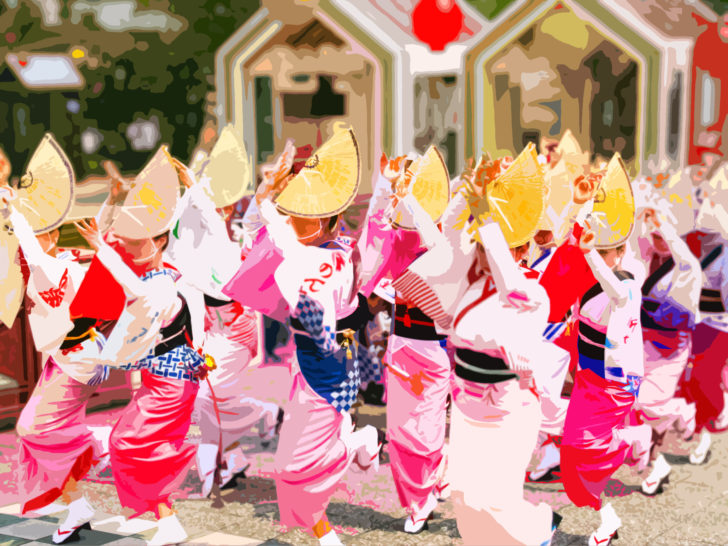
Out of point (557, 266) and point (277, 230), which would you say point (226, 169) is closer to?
point (277, 230)

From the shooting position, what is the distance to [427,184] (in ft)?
11.9

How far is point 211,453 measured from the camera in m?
4.07

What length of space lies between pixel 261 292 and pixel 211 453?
1106 mm

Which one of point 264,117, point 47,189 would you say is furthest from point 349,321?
point 264,117

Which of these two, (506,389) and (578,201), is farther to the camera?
(578,201)

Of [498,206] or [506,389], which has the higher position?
[498,206]

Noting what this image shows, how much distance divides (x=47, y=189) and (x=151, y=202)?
0.46 m

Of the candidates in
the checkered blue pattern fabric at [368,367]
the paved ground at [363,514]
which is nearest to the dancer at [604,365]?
the paved ground at [363,514]

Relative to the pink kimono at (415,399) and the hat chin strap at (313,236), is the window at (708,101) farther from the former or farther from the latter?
the hat chin strap at (313,236)

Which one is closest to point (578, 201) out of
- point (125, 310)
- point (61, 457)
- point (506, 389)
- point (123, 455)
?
point (506, 389)

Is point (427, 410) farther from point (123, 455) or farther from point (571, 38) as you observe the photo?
point (571, 38)

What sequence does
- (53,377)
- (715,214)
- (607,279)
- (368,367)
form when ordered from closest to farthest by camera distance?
(607,279) → (53,377) → (368,367) → (715,214)

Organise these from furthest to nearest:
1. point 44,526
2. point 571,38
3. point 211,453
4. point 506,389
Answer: point 571,38 → point 211,453 → point 44,526 → point 506,389

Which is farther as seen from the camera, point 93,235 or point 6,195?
point 6,195
